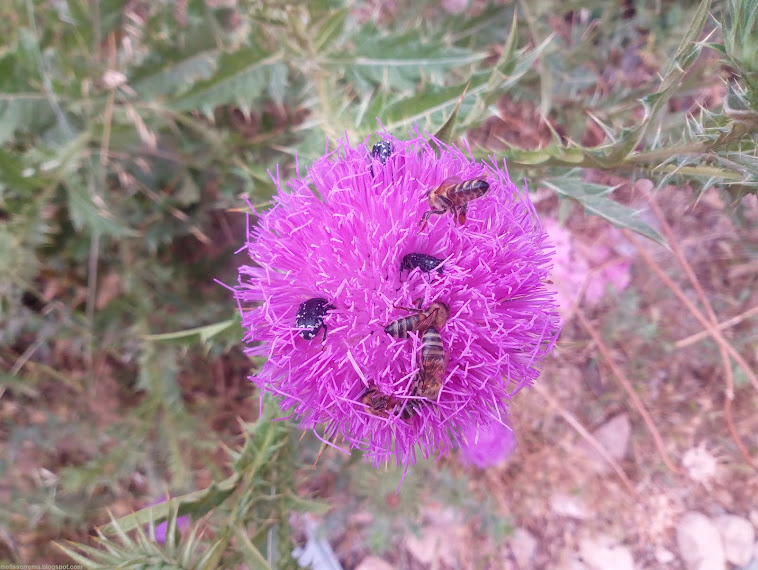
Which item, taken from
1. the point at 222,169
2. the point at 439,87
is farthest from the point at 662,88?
the point at 222,169

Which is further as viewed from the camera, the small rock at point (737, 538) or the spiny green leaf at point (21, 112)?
the small rock at point (737, 538)

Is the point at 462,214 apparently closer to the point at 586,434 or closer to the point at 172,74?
the point at 172,74

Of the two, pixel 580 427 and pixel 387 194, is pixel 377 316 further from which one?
pixel 580 427

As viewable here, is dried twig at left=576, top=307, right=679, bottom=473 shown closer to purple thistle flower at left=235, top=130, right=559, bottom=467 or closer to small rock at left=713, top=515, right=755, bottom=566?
small rock at left=713, top=515, right=755, bottom=566

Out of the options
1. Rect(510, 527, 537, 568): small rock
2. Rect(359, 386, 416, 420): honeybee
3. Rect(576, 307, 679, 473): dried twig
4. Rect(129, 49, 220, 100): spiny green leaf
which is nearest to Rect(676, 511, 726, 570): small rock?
Rect(576, 307, 679, 473): dried twig

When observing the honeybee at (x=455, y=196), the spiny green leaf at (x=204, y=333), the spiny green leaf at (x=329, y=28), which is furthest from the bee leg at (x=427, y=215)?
the spiny green leaf at (x=329, y=28)

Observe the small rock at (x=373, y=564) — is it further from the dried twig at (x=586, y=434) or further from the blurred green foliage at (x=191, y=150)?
the dried twig at (x=586, y=434)
